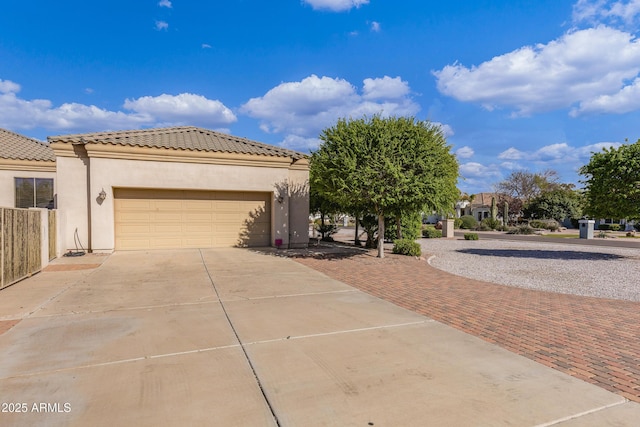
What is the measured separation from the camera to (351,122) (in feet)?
42.7

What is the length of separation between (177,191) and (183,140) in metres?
2.43

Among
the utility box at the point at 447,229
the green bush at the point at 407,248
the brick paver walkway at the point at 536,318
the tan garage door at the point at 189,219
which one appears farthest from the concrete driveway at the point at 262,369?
the utility box at the point at 447,229

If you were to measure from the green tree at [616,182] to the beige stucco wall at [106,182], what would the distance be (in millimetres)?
14548

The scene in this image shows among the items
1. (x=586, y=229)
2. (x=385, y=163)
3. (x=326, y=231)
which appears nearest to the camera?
(x=385, y=163)

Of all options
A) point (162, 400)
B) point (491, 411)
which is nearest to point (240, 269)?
point (162, 400)

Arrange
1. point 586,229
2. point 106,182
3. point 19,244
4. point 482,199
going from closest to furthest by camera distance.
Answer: point 19,244, point 106,182, point 586,229, point 482,199

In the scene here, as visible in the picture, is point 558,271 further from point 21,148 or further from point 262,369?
point 21,148

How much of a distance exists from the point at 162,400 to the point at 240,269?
7.28 m

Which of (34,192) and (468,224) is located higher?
(34,192)

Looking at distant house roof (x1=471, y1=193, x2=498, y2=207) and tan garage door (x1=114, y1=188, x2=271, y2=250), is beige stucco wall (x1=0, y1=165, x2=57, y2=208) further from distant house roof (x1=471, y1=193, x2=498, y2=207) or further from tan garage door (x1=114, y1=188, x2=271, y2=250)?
distant house roof (x1=471, y1=193, x2=498, y2=207)

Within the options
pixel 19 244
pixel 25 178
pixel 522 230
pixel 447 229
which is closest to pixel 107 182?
pixel 19 244

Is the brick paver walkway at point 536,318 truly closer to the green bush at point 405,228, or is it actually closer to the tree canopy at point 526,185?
the green bush at point 405,228

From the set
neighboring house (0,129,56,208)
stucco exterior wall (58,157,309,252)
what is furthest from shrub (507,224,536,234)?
neighboring house (0,129,56,208)

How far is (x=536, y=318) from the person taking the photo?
630 cm
